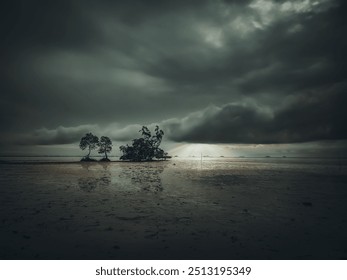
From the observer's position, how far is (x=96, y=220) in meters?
12.0

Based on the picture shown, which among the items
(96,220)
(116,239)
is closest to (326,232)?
(116,239)

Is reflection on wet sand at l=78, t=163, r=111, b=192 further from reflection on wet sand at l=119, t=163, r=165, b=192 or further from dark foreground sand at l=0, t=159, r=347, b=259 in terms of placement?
dark foreground sand at l=0, t=159, r=347, b=259

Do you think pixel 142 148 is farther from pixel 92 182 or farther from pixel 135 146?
pixel 92 182

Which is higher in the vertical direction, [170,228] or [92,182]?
[170,228]

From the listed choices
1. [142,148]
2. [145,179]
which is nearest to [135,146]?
[142,148]

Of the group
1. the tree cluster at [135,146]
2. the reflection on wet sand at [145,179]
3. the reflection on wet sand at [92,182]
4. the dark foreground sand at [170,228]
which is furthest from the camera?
the tree cluster at [135,146]

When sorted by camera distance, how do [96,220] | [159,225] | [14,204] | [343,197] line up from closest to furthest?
[159,225], [96,220], [14,204], [343,197]

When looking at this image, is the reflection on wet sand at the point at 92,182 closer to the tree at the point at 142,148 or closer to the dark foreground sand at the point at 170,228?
the dark foreground sand at the point at 170,228

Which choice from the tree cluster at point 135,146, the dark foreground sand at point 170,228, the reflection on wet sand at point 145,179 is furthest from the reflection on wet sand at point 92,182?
the tree cluster at point 135,146

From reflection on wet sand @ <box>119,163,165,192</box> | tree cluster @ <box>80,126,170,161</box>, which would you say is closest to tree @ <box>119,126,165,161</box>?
tree cluster @ <box>80,126,170,161</box>

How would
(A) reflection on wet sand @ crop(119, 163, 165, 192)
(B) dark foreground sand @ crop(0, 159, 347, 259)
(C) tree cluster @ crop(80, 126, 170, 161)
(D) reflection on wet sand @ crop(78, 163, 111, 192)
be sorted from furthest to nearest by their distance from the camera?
(C) tree cluster @ crop(80, 126, 170, 161), (A) reflection on wet sand @ crop(119, 163, 165, 192), (D) reflection on wet sand @ crop(78, 163, 111, 192), (B) dark foreground sand @ crop(0, 159, 347, 259)

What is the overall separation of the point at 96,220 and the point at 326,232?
10.6 metres
